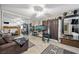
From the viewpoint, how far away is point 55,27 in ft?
9.26

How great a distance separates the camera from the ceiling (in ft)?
8.08

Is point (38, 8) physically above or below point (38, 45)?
above

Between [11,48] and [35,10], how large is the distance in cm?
131

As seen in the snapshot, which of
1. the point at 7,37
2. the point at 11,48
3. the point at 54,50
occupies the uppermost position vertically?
the point at 7,37

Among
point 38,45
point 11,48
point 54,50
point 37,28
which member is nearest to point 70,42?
point 54,50

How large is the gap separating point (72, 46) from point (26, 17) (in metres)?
2.06

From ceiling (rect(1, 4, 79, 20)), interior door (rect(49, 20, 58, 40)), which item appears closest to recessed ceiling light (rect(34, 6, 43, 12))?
ceiling (rect(1, 4, 79, 20))

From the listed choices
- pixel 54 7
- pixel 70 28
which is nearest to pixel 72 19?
pixel 70 28

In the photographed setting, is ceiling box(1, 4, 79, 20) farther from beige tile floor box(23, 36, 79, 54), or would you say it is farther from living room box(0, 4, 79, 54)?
beige tile floor box(23, 36, 79, 54)

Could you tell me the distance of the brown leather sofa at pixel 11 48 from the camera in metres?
2.34

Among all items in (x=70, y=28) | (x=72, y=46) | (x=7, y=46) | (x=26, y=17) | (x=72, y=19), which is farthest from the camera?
(x=72, y=46)

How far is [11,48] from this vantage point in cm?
245

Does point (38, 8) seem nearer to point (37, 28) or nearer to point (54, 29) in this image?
point (37, 28)
